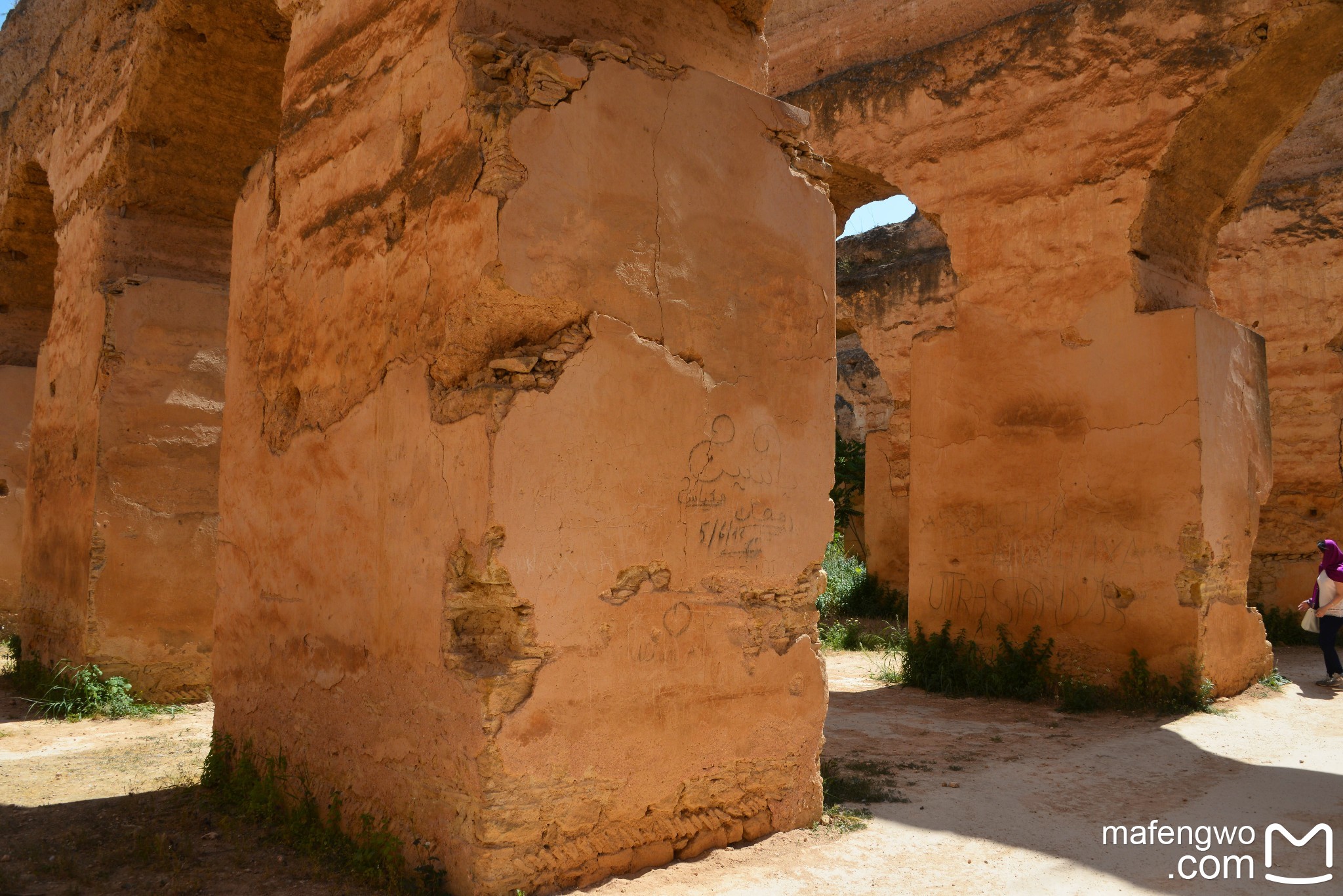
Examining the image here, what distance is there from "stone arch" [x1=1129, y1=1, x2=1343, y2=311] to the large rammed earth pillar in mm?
491

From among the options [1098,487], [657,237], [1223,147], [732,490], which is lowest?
[732,490]

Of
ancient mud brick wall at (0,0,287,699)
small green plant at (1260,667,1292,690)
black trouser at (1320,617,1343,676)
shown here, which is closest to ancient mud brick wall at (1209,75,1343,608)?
black trouser at (1320,617,1343,676)

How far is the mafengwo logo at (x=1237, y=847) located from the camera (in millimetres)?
2924

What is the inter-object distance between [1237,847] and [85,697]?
18.8 ft

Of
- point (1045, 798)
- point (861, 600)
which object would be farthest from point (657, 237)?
point (861, 600)

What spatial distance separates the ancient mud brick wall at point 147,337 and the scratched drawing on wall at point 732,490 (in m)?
4.24

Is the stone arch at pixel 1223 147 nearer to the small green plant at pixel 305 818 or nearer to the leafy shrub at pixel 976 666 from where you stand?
the leafy shrub at pixel 976 666

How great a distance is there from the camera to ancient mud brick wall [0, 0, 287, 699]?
5746 millimetres

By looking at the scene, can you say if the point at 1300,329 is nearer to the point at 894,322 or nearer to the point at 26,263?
the point at 894,322

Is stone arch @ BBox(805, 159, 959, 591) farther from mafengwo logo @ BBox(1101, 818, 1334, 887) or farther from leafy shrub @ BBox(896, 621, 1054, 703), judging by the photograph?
mafengwo logo @ BBox(1101, 818, 1334, 887)

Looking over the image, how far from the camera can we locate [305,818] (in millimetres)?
3176

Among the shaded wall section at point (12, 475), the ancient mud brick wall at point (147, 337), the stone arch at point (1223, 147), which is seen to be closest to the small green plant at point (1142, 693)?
the stone arch at point (1223, 147)

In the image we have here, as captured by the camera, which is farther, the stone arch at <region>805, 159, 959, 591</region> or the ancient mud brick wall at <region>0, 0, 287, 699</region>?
the stone arch at <region>805, 159, 959, 591</region>

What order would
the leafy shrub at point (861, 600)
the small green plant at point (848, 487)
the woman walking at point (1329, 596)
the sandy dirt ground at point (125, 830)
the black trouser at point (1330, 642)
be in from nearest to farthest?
1. the sandy dirt ground at point (125, 830)
2. the black trouser at point (1330, 642)
3. the woman walking at point (1329, 596)
4. the leafy shrub at point (861, 600)
5. the small green plant at point (848, 487)
